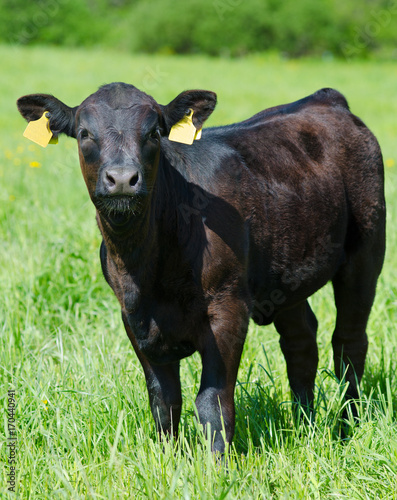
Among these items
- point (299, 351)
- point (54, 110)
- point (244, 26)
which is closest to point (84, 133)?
point (54, 110)

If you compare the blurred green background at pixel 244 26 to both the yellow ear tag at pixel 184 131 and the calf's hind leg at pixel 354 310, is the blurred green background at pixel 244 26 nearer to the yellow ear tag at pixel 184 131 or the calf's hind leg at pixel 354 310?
the calf's hind leg at pixel 354 310

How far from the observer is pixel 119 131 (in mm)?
3045

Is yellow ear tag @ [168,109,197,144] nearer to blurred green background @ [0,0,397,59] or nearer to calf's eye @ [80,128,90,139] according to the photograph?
calf's eye @ [80,128,90,139]

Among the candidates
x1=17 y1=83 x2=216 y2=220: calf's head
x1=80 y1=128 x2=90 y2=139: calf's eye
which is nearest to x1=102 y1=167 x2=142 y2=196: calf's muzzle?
x1=17 y1=83 x2=216 y2=220: calf's head

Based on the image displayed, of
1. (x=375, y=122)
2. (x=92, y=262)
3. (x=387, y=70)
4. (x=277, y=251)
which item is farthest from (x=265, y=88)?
(x=277, y=251)

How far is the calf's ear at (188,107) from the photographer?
338cm

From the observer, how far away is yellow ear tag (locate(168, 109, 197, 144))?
3340mm

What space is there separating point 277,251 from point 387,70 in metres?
27.6

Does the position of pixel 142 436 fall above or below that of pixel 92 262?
below

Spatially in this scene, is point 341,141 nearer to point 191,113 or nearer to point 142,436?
point 191,113

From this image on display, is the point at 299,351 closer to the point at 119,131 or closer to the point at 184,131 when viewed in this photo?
the point at 184,131

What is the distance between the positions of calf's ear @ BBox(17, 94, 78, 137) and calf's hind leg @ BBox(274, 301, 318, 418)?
1.79m

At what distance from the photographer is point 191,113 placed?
3404mm

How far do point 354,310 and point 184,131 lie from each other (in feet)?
5.54
